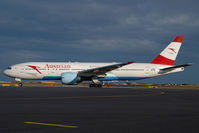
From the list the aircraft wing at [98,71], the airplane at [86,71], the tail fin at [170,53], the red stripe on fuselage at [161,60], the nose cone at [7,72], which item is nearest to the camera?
the aircraft wing at [98,71]

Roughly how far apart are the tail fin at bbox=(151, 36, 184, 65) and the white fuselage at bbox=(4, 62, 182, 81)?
112 inches

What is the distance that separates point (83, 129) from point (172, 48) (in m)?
48.2

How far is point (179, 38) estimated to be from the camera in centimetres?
5362

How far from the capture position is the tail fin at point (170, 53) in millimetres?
52703

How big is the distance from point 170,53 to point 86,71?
56.5 ft

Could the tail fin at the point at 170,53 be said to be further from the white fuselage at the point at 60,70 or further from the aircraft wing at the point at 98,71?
the aircraft wing at the point at 98,71

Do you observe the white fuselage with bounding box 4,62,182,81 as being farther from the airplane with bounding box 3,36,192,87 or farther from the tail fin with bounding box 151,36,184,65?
the tail fin with bounding box 151,36,184,65

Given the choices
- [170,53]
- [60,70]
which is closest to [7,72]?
[60,70]

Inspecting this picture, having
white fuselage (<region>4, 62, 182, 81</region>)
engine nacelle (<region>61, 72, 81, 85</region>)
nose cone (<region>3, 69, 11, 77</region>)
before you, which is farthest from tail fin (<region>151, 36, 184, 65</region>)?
nose cone (<region>3, 69, 11, 77</region>)

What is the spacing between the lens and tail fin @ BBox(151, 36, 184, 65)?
52703 millimetres

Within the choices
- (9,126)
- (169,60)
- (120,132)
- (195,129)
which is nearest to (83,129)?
(120,132)

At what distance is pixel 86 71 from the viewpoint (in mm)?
45344

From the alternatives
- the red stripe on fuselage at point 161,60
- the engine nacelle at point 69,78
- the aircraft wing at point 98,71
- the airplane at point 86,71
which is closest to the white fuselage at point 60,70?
the airplane at point 86,71

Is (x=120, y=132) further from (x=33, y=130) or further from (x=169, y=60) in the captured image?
(x=169, y=60)
